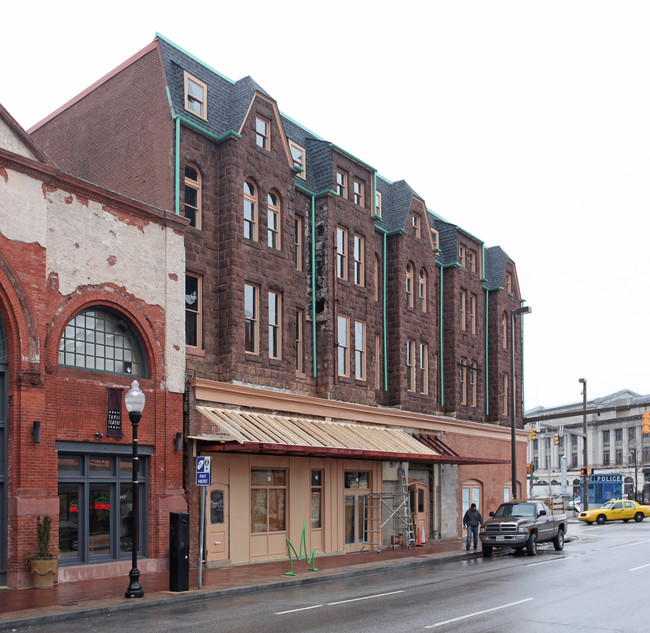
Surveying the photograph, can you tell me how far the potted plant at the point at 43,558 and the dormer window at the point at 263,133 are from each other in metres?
A: 13.5

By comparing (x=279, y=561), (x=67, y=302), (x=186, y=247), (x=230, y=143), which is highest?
(x=230, y=143)

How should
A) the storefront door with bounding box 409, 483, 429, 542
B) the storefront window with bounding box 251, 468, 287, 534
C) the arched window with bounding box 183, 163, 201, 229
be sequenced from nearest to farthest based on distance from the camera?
1. the arched window with bounding box 183, 163, 201, 229
2. the storefront window with bounding box 251, 468, 287, 534
3. the storefront door with bounding box 409, 483, 429, 542

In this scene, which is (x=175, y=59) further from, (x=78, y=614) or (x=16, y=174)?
(x=78, y=614)

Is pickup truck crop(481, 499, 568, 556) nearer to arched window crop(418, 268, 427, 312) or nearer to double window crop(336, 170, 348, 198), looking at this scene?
arched window crop(418, 268, 427, 312)

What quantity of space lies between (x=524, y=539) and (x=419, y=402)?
916 centimetres

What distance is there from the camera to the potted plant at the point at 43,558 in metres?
17.4

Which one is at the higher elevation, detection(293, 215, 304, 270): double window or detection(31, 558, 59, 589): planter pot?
detection(293, 215, 304, 270): double window

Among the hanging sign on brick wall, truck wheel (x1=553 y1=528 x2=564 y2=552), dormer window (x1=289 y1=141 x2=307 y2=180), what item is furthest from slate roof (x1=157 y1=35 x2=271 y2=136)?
truck wheel (x1=553 y1=528 x2=564 y2=552)

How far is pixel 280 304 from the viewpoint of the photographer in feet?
86.3

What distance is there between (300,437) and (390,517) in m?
6.69

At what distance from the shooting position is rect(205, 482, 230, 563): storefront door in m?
22.4

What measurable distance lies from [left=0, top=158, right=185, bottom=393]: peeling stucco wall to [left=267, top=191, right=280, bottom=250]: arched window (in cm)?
421

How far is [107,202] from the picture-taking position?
20891mm

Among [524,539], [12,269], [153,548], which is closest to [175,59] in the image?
[12,269]
